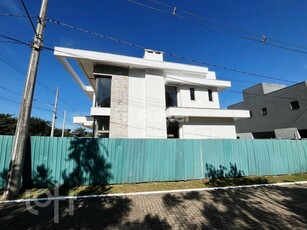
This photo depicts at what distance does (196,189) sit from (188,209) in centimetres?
211

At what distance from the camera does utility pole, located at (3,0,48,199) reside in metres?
5.68

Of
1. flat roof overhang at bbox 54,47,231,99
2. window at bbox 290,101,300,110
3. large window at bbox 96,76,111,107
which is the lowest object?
large window at bbox 96,76,111,107

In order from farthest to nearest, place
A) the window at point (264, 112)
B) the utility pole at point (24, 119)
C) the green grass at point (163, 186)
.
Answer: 1. the window at point (264, 112)
2. the green grass at point (163, 186)
3. the utility pole at point (24, 119)

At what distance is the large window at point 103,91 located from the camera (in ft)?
40.2

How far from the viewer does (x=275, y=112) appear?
2325 centimetres

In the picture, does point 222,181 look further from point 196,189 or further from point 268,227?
point 268,227

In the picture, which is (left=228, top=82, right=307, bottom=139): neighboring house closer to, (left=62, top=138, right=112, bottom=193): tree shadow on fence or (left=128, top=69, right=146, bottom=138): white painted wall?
(left=128, top=69, right=146, bottom=138): white painted wall

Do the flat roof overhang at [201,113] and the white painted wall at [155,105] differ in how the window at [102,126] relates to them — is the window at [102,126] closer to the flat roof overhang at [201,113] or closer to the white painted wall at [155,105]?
the white painted wall at [155,105]

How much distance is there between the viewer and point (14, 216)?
4281 millimetres

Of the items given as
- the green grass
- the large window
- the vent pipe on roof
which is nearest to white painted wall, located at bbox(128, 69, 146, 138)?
the large window

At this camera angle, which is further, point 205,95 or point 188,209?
point 205,95

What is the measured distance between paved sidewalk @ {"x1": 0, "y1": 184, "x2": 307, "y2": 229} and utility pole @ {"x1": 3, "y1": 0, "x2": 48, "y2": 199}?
0.87 metres

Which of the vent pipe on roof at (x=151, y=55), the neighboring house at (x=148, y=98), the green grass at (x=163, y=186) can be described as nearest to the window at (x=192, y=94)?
the neighboring house at (x=148, y=98)

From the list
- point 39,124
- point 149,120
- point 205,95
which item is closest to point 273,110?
point 205,95
